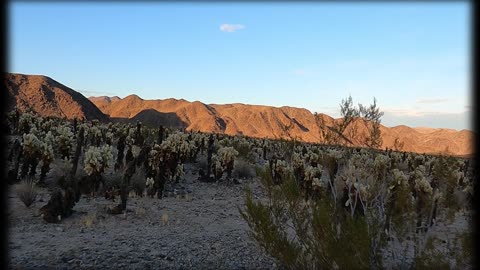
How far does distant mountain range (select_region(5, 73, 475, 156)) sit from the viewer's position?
66875mm

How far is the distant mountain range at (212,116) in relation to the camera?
66.9 metres

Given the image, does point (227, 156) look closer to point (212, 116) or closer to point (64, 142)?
point (64, 142)

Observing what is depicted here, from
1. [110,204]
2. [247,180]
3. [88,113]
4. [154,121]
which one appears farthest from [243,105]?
[110,204]

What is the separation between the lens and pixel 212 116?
92438 mm

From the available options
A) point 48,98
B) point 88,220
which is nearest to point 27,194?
point 88,220

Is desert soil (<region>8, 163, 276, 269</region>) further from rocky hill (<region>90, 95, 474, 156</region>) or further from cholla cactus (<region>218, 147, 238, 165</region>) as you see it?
rocky hill (<region>90, 95, 474, 156</region>)

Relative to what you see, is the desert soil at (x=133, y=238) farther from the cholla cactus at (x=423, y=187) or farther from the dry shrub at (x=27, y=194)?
the cholla cactus at (x=423, y=187)

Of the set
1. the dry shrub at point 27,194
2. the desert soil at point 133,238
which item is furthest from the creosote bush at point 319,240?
the dry shrub at point 27,194

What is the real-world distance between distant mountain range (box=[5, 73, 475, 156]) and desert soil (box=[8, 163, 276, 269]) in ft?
188

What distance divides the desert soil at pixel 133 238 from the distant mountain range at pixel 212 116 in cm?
5737

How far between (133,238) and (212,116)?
276ft

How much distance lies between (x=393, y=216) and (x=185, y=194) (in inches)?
317

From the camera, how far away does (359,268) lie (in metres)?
6.06

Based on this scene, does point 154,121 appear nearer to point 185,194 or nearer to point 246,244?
point 185,194
